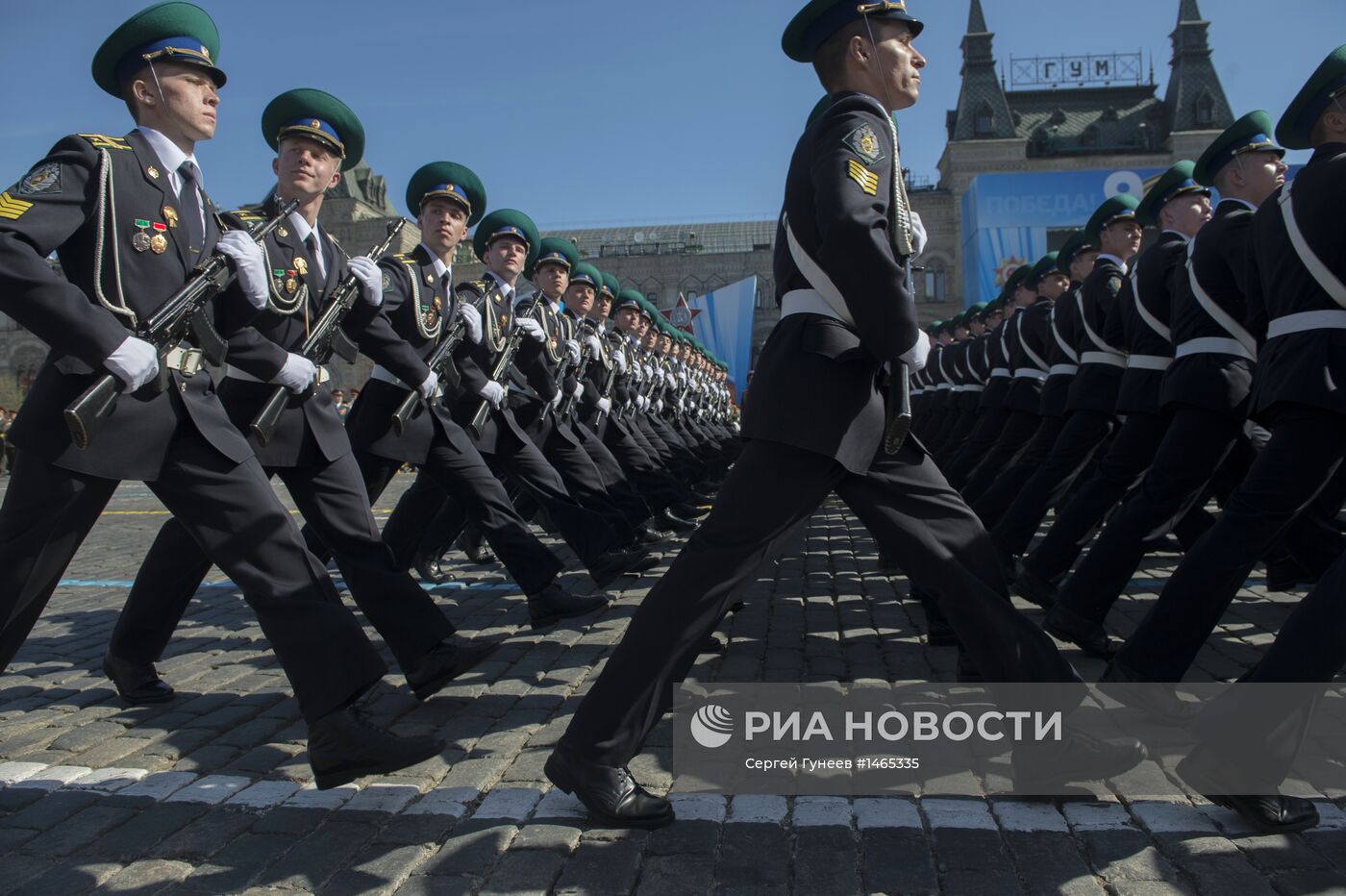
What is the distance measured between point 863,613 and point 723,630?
776mm

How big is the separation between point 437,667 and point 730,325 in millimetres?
28917

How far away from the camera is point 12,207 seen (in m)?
2.69

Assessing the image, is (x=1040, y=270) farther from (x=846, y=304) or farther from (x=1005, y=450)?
(x=846, y=304)

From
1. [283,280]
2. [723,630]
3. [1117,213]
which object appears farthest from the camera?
[1117,213]

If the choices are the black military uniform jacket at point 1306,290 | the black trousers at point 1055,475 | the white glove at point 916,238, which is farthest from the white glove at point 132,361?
the black trousers at point 1055,475

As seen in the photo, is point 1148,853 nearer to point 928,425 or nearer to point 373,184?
point 928,425

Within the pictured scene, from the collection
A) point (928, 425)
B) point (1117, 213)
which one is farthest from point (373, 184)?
point (1117, 213)

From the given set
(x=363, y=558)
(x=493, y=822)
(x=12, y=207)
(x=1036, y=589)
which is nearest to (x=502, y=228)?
(x=363, y=558)

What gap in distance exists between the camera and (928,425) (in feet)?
46.1

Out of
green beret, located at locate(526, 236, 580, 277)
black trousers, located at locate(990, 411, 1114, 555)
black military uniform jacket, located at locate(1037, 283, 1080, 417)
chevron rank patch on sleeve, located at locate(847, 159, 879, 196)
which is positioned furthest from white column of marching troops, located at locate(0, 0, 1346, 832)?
green beret, located at locate(526, 236, 580, 277)

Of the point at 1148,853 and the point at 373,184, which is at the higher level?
the point at 373,184

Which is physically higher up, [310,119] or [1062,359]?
[310,119]

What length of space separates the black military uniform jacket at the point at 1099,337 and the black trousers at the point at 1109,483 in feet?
2.27

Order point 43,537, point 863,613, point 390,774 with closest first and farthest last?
point 43,537 → point 390,774 → point 863,613
